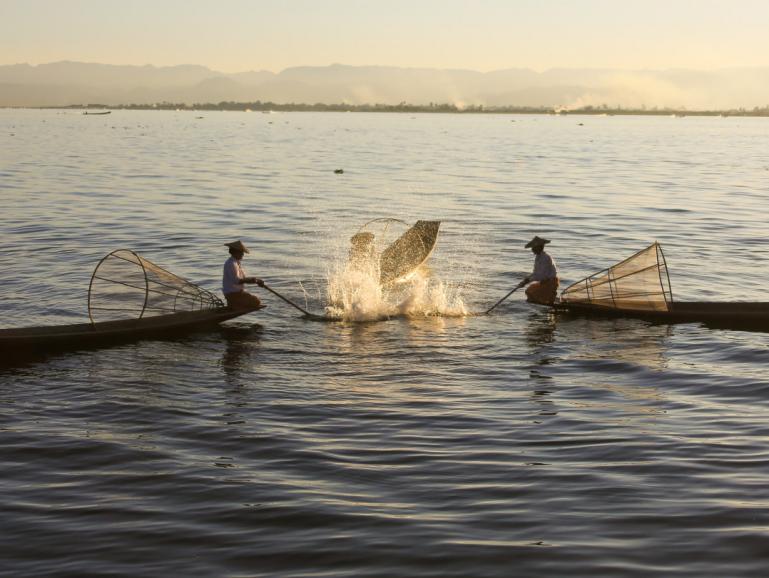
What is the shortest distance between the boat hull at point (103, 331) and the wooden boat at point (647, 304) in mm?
8334

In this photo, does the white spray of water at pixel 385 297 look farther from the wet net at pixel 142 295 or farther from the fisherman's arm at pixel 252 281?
the wet net at pixel 142 295

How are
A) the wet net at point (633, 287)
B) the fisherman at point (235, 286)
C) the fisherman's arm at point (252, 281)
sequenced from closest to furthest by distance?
the fisherman's arm at point (252, 281) < the fisherman at point (235, 286) < the wet net at point (633, 287)

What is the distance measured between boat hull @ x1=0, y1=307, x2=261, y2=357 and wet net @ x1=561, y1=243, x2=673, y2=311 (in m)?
8.45

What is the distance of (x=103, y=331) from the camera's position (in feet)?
62.3

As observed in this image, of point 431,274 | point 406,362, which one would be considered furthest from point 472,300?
point 406,362

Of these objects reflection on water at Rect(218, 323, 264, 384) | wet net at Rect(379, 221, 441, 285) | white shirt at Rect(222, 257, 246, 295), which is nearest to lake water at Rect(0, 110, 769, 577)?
reflection on water at Rect(218, 323, 264, 384)

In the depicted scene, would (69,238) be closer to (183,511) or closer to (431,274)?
(431,274)

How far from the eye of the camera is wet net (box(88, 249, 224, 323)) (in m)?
20.5

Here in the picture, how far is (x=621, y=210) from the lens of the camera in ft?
159

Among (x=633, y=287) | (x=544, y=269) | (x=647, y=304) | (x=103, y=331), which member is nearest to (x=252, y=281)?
(x=103, y=331)

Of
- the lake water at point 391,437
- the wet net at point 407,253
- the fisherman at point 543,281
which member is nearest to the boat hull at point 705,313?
the fisherman at point 543,281

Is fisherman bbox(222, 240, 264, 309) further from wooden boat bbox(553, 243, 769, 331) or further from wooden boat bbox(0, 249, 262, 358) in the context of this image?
wooden boat bbox(553, 243, 769, 331)

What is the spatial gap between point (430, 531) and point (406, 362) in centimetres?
794

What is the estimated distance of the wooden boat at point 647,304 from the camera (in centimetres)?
2134
